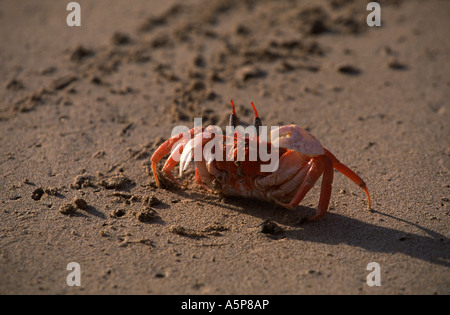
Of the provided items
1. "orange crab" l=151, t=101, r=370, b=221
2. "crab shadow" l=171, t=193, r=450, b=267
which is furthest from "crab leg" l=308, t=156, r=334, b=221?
"crab shadow" l=171, t=193, r=450, b=267

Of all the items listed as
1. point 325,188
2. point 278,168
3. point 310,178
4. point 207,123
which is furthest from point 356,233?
point 207,123

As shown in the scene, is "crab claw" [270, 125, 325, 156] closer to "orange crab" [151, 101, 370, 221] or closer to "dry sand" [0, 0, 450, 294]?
"orange crab" [151, 101, 370, 221]

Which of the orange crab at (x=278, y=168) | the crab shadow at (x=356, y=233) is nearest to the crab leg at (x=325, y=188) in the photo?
the orange crab at (x=278, y=168)

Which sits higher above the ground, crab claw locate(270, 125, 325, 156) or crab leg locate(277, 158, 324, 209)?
crab claw locate(270, 125, 325, 156)

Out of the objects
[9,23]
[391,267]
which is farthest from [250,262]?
[9,23]

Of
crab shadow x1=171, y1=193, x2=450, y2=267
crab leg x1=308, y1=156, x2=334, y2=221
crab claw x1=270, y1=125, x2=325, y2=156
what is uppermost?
crab claw x1=270, y1=125, x2=325, y2=156
